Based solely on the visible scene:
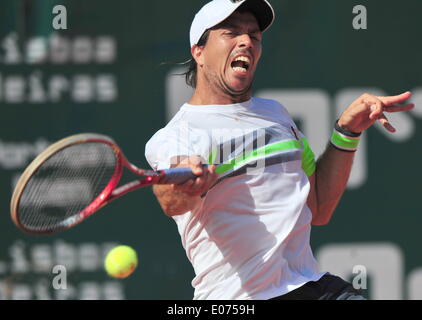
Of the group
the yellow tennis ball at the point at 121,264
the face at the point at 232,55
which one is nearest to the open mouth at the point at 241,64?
the face at the point at 232,55

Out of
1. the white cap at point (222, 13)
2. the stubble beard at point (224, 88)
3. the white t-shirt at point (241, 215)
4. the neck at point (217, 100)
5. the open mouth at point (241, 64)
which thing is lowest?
the white t-shirt at point (241, 215)

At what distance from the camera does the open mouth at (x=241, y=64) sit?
8.95ft

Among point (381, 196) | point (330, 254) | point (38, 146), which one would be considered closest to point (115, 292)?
point (38, 146)

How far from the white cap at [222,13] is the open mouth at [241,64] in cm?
14

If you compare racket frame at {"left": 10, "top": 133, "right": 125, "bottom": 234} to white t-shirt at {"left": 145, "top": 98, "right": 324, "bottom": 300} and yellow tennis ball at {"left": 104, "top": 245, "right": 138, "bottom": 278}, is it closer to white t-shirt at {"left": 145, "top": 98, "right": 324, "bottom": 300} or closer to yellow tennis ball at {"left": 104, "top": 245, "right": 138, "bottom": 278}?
white t-shirt at {"left": 145, "top": 98, "right": 324, "bottom": 300}

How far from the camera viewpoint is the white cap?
2742 millimetres

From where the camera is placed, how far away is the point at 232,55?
2.73 metres

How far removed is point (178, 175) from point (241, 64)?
557 mm

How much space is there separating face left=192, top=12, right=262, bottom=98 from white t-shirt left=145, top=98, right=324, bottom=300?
13 centimetres

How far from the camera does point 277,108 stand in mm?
2898

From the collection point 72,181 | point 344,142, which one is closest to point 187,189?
point 72,181

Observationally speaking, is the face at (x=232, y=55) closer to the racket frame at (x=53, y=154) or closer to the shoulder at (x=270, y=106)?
the shoulder at (x=270, y=106)

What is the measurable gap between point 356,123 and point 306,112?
50.8 inches

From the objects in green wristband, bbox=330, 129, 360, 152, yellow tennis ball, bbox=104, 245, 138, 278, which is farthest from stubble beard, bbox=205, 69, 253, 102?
yellow tennis ball, bbox=104, 245, 138, 278
